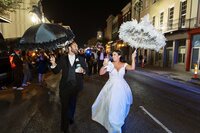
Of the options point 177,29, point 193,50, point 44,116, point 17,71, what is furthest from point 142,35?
point 177,29

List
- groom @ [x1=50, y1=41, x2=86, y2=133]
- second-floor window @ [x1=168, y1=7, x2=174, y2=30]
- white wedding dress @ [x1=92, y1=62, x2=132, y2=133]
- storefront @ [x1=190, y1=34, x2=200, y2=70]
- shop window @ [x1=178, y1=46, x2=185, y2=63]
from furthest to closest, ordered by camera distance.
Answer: second-floor window @ [x1=168, y1=7, x2=174, y2=30], shop window @ [x1=178, y1=46, x2=185, y2=63], storefront @ [x1=190, y1=34, x2=200, y2=70], groom @ [x1=50, y1=41, x2=86, y2=133], white wedding dress @ [x1=92, y1=62, x2=132, y2=133]

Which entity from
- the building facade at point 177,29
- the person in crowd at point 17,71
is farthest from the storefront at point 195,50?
the person in crowd at point 17,71

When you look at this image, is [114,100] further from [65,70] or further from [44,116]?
[44,116]

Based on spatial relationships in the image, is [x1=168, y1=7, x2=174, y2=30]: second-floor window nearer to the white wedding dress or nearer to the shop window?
the shop window

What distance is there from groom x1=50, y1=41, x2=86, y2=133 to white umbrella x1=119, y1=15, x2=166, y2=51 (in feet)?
4.05

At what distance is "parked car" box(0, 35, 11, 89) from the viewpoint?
893 centimetres

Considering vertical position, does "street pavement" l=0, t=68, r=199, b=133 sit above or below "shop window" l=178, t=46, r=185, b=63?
below

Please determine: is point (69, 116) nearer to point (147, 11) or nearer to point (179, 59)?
point (179, 59)

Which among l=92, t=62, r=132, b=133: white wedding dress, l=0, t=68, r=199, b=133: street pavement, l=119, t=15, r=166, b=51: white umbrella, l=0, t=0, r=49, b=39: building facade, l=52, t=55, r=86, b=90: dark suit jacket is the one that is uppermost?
l=0, t=0, r=49, b=39: building facade

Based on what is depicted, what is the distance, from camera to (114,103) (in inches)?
181

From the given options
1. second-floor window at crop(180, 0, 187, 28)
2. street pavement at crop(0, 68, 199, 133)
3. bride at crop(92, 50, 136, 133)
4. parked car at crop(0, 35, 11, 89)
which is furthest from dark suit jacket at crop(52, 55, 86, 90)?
second-floor window at crop(180, 0, 187, 28)

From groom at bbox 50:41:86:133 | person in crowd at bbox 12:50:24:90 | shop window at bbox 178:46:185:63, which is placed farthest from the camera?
shop window at bbox 178:46:185:63

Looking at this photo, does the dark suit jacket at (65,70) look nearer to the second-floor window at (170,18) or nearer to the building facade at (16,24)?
the second-floor window at (170,18)

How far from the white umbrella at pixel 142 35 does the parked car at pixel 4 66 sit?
5678 millimetres
